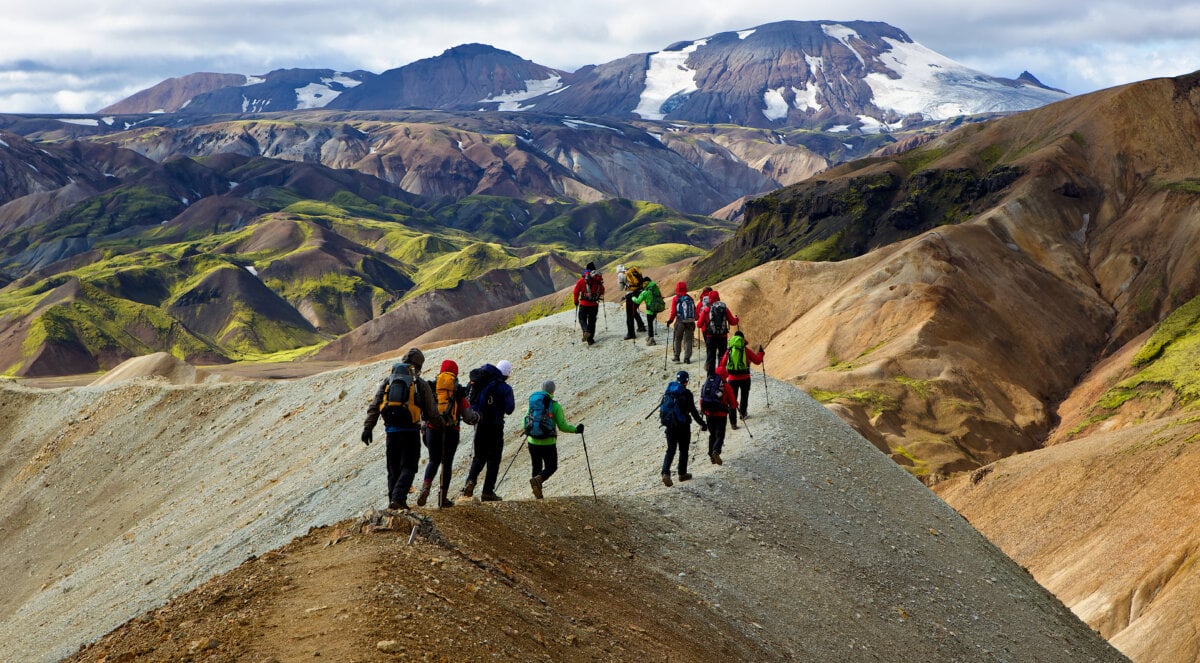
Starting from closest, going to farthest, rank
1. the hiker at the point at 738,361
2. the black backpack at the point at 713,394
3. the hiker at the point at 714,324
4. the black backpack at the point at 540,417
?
the black backpack at the point at 540,417, the black backpack at the point at 713,394, the hiker at the point at 738,361, the hiker at the point at 714,324

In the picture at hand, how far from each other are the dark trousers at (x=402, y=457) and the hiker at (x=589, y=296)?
1438cm

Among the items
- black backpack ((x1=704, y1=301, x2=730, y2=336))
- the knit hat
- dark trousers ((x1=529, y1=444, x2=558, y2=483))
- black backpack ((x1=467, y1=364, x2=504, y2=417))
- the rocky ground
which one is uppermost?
the knit hat

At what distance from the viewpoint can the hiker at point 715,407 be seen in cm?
2397

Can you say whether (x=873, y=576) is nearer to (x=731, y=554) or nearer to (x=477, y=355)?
(x=731, y=554)

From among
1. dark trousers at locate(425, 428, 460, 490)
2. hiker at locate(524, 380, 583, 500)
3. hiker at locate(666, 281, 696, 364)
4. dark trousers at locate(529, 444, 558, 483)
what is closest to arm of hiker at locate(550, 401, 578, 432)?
hiker at locate(524, 380, 583, 500)

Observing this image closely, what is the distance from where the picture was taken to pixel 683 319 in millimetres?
31641

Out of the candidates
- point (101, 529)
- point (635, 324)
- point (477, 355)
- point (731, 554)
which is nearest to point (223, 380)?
point (101, 529)

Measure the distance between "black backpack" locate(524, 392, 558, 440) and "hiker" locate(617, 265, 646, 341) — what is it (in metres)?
12.7

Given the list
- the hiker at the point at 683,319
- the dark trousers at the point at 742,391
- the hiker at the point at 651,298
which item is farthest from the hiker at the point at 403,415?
the hiker at the point at 651,298

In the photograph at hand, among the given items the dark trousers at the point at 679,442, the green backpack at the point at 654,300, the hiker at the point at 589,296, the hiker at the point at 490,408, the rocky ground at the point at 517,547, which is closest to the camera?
the rocky ground at the point at 517,547

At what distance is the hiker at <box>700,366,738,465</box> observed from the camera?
944 inches

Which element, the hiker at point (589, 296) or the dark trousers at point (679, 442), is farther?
the hiker at point (589, 296)

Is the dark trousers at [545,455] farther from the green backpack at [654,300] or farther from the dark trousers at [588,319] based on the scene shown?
the dark trousers at [588,319]

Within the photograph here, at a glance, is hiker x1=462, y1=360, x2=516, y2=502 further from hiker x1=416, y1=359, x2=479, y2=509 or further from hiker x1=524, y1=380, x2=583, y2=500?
hiker x1=524, y1=380, x2=583, y2=500
